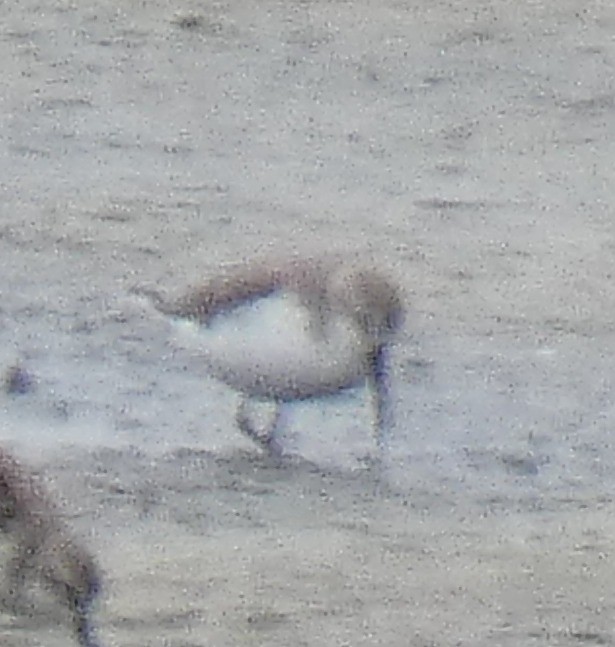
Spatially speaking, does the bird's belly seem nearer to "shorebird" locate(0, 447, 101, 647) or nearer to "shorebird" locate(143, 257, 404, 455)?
"shorebird" locate(143, 257, 404, 455)

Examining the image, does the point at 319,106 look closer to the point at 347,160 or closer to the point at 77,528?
the point at 347,160

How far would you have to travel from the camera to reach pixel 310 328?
2.38 ft

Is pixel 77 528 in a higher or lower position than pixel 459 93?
lower

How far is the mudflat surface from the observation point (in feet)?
2.46

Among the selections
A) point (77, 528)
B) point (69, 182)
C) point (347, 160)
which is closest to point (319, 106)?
point (347, 160)

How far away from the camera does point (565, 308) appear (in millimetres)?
770

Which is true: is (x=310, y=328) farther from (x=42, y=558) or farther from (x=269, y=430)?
(x=42, y=558)

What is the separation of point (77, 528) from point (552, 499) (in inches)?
9.3

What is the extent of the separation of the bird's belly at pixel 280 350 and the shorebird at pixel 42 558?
0.37ft

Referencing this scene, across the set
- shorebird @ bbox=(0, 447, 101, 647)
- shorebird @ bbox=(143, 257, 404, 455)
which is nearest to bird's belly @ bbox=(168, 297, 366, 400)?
shorebird @ bbox=(143, 257, 404, 455)

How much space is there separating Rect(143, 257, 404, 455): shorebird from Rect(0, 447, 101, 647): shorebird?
0.34 feet

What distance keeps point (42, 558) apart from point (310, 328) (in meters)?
0.17

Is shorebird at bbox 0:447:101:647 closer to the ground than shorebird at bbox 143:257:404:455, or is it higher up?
closer to the ground

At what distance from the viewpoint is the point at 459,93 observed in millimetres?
778
